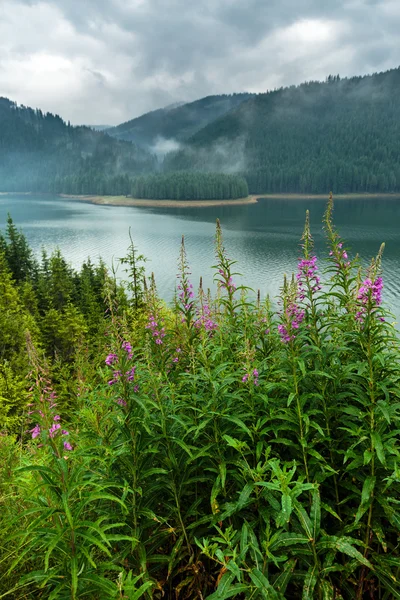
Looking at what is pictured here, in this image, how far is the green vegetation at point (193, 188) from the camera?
583 feet

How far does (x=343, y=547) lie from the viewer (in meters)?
3.22

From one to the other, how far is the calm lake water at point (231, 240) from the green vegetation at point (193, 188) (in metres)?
45.0

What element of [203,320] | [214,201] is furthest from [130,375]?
[214,201]

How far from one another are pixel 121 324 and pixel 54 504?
1.76 m

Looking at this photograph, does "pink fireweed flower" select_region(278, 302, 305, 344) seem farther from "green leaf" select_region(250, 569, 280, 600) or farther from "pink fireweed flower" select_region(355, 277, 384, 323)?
"green leaf" select_region(250, 569, 280, 600)

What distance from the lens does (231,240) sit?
8294cm

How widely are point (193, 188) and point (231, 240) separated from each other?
107176 millimetres

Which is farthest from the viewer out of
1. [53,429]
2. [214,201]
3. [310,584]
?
[214,201]

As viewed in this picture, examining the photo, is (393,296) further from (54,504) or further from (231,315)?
(54,504)

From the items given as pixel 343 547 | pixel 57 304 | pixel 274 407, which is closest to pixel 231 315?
pixel 274 407

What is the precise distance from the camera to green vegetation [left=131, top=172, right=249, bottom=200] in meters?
178

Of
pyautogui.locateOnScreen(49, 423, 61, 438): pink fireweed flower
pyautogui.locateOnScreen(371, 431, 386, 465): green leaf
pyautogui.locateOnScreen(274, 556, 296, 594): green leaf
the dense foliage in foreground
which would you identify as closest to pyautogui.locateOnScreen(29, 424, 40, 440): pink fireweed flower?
the dense foliage in foreground

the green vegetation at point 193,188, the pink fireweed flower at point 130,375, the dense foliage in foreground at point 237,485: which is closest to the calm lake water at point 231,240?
the pink fireweed flower at point 130,375

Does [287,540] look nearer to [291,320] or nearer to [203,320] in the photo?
[291,320]
